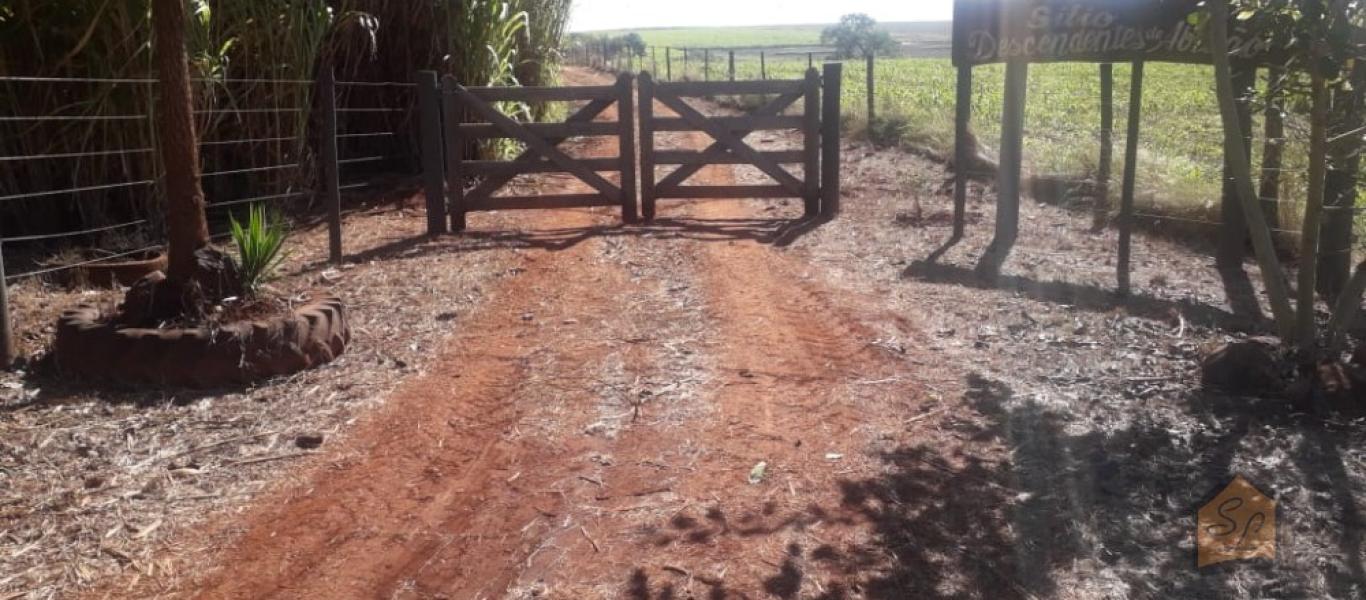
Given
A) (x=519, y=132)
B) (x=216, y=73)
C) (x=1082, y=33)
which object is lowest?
(x=519, y=132)

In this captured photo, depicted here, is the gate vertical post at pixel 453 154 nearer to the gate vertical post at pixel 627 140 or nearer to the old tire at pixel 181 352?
the gate vertical post at pixel 627 140

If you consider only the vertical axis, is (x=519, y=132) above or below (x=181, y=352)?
above

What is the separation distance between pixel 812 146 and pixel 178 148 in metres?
6.79

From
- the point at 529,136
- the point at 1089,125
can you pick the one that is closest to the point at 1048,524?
the point at 529,136

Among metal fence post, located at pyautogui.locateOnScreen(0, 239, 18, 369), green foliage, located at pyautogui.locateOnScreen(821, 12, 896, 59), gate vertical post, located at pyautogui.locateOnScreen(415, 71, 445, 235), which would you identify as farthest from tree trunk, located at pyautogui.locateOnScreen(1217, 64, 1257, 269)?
green foliage, located at pyautogui.locateOnScreen(821, 12, 896, 59)

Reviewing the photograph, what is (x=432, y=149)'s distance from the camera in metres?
11.2

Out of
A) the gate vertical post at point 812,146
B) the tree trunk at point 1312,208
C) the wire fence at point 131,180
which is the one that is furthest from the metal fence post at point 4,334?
the gate vertical post at point 812,146

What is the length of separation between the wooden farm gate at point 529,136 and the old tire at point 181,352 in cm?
514

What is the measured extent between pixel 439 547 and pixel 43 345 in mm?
3843

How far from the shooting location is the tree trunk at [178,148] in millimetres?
6434

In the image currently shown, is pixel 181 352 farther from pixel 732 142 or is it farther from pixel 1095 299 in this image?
pixel 732 142

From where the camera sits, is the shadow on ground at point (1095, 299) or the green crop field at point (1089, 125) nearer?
the shadow on ground at point (1095, 299)

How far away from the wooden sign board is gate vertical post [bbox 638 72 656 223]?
3.01 meters

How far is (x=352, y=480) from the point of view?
4984 millimetres
